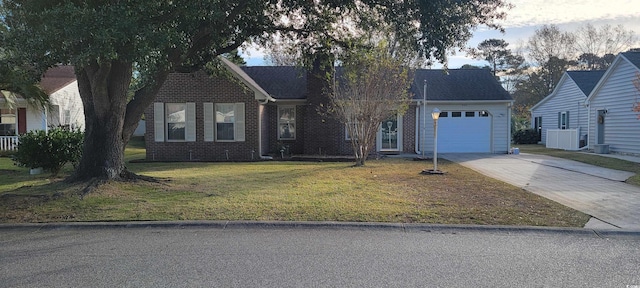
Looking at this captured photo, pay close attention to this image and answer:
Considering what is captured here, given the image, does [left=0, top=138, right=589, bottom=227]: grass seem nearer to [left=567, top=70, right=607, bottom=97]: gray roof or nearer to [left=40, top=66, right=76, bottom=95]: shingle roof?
[left=40, top=66, right=76, bottom=95]: shingle roof

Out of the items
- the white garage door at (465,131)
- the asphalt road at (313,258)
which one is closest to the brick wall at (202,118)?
the white garage door at (465,131)

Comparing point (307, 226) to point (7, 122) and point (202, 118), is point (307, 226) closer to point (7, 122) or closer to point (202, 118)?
point (202, 118)

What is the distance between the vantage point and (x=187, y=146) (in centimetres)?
1794

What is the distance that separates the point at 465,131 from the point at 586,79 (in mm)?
10933

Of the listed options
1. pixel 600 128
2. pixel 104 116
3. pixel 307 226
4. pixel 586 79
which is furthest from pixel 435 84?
pixel 307 226

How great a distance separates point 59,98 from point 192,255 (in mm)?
21476

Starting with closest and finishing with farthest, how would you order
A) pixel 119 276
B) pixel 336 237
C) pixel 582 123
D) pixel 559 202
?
1. pixel 119 276
2. pixel 336 237
3. pixel 559 202
4. pixel 582 123

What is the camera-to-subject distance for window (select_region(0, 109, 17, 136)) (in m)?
21.2

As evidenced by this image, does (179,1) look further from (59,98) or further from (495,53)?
(495,53)

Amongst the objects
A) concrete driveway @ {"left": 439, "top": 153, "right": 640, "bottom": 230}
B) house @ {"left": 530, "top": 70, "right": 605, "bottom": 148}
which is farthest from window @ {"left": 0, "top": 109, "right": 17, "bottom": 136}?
house @ {"left": 530, "top": 70, "right": 605, "bottom": 148}

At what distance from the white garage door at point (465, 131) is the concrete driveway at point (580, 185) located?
3.70m

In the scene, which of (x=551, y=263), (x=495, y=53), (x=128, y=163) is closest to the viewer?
(x=551, y=263)

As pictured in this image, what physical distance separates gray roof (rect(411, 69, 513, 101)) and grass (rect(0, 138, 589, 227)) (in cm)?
976

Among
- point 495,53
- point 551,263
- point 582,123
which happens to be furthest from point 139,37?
point 495,53
